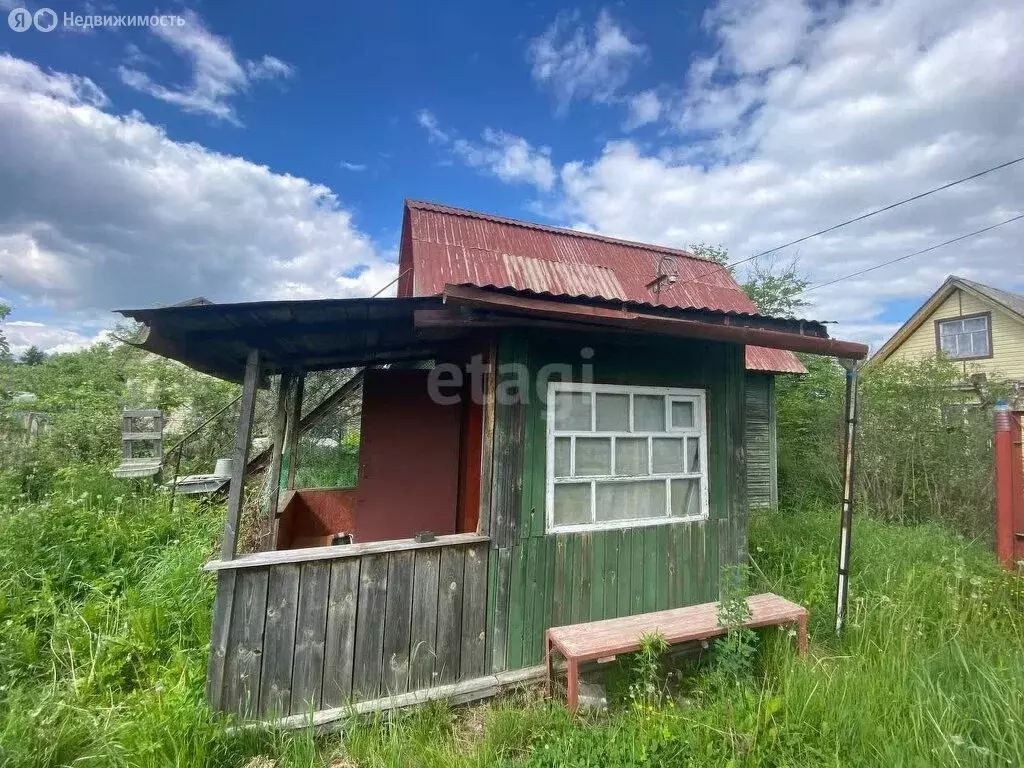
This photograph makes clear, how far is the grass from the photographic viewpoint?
2.02 meters

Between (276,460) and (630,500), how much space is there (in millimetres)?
3520

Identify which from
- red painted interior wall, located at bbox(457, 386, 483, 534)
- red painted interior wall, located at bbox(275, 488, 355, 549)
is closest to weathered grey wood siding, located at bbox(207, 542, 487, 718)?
red painted interior wall, located at bbox(457, 386, 483, 534)

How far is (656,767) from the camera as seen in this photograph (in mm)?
1965

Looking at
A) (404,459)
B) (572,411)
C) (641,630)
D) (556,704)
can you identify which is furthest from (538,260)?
(556,704)

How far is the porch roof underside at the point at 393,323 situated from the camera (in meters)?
2.15

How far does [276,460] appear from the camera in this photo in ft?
14.0

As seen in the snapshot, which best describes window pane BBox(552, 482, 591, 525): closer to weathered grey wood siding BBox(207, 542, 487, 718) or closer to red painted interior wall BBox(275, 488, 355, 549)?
weathered grey wood siding BBox(207, 542, 487, 718)

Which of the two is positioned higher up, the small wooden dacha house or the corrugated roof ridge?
the corrugated roof ridge

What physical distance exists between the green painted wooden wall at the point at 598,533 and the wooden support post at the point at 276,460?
→ 2.67m

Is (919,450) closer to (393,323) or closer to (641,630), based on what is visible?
(641,630)

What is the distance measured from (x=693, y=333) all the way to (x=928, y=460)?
577cm

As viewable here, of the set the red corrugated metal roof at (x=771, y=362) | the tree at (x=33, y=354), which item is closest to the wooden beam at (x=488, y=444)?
the red corrugated metal roof at (x=771, y=362)

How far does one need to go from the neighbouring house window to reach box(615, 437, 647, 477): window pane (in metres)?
14.2

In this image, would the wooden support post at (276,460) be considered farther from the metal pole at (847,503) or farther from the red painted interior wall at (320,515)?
the metal pole at (847,503)
